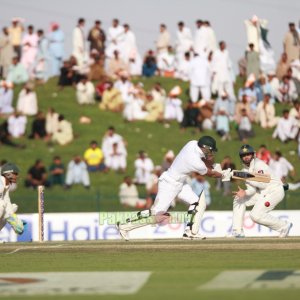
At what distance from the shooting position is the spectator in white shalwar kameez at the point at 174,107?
1559 inches

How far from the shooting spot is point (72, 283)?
14633mm

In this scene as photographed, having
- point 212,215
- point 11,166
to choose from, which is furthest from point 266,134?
point 11,166

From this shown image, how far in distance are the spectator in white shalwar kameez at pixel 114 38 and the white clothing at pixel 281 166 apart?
31.2 ft

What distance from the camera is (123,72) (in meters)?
40.8

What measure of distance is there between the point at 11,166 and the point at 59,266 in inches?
210

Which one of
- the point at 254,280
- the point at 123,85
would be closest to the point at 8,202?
the point at 254,280

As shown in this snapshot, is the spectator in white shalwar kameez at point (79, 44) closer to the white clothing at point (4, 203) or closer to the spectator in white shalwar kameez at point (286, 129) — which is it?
the spectator in white shalwar kameez at point (286, 129)

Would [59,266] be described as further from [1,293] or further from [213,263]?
[1,293]

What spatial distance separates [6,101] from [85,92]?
8.69ft

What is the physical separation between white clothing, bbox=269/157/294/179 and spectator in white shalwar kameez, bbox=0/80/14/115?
9329 mm

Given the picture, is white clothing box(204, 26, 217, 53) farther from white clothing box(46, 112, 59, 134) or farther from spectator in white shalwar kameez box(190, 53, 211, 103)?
white clothing box(46, 112, 59, 134)

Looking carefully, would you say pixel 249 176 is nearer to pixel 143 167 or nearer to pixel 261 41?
pixel 143 167

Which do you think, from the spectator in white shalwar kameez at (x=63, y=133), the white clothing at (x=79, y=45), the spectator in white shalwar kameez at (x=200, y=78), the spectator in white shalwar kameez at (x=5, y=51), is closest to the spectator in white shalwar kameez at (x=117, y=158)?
the spectator in white shalwar kameez at (x=63, y=133)

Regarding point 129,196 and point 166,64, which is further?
point 166,64
